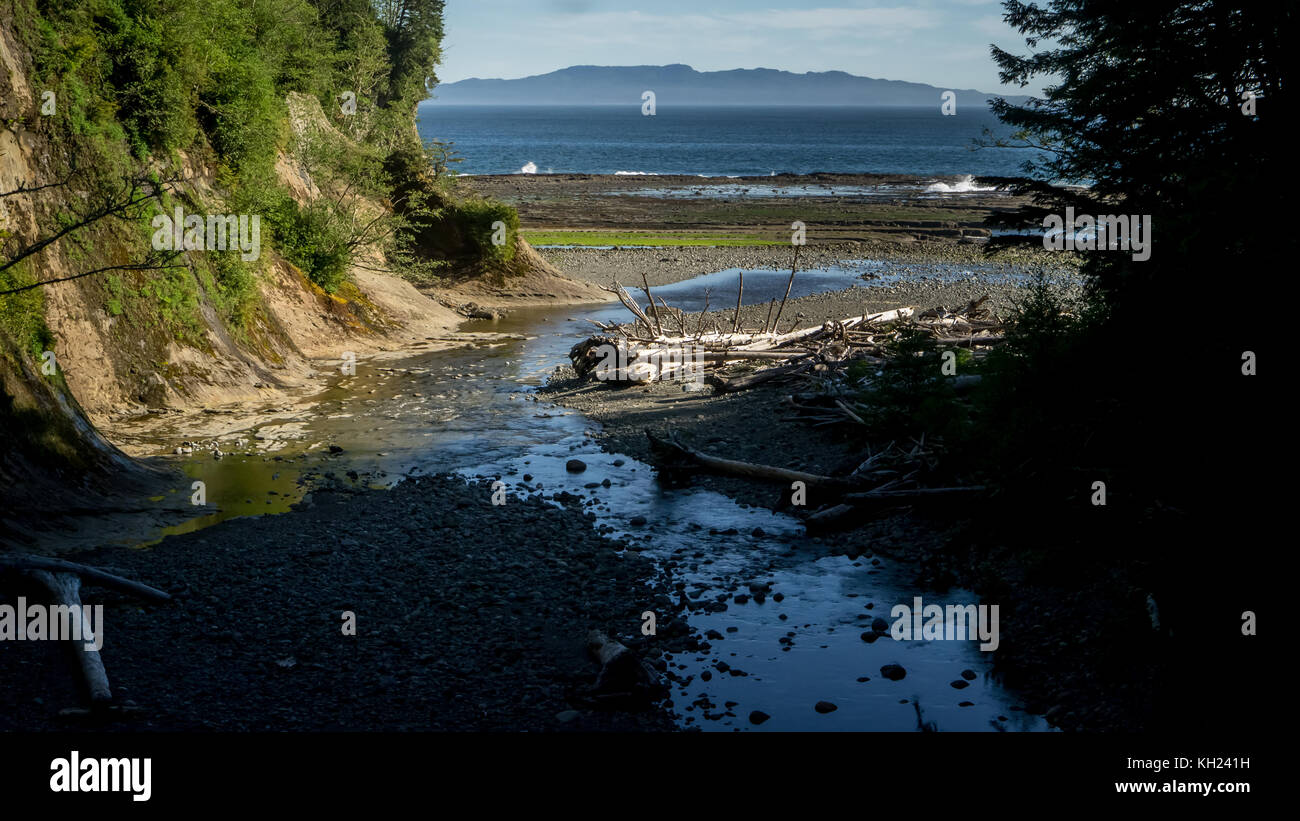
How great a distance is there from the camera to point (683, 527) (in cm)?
1355

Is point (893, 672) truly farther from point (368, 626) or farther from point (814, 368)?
point (814, 368)

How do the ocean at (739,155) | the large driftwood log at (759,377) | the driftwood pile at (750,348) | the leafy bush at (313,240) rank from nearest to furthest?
the large driftwood log at (759,377) < the driftwood pile at (750,348) < the leafy bush at (313,240) < the ocean at (739,155)

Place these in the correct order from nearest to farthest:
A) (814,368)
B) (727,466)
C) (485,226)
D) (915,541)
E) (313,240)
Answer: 1. (915,541)
2. (727,466)
3. (814,368)
4. (313,240)
5. (485,226)

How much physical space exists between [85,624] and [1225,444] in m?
9.84

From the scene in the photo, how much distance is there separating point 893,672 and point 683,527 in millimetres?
4706

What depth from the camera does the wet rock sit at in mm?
9250

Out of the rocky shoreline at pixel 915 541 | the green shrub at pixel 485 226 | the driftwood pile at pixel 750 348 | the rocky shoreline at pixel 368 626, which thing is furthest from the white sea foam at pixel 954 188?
the rocky shoreline at pixel 368 626

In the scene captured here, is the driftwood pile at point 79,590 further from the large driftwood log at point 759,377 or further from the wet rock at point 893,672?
the large driftwood log at point 759,377

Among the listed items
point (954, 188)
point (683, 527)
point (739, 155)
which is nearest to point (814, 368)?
point (683, 527)

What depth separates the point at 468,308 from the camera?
32656mm

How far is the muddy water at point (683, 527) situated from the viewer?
29.0ft

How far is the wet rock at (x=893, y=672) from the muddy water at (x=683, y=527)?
3.5 inches

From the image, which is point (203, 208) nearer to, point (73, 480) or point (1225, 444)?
point (73, 480)

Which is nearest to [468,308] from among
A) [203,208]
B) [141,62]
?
[203,208]
